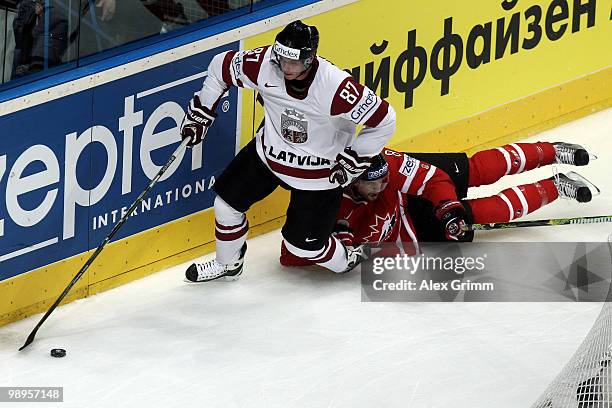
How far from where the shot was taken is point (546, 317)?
620 centimetres

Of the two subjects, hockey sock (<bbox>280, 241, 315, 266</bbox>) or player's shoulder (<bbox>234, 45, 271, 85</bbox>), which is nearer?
player's shoulder (<bbox>234, 45, 271, 85</bbox>)

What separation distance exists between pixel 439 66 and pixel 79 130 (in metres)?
2.15

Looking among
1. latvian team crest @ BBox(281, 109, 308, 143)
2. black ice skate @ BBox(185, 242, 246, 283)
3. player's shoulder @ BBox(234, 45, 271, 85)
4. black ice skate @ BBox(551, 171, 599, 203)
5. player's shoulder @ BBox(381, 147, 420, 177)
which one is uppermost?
player's shoulder @ BBox(234, 45, 271, 85)

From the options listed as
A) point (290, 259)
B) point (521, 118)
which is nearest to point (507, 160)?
point (521, 118)

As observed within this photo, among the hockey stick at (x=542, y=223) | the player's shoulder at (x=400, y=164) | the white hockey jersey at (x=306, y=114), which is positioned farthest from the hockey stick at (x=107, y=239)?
the hockey stick at (x=542, y=223)

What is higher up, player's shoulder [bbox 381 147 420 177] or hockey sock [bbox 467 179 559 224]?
player's shoulder [bbox 381 147 420 177]

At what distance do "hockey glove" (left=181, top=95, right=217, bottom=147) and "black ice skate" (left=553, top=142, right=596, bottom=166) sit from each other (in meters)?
1.72

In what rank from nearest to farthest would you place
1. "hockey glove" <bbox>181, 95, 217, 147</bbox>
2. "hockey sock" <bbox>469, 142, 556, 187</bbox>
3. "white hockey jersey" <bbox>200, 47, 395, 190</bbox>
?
"white hockey jersey" <bbox>200, 47, 395, 190</bbox> < "hockey glove" <bbox>181, 95, 217, 147</bbox> < "hockey sock" <bbox>469, 142, 556, 187</bbox>

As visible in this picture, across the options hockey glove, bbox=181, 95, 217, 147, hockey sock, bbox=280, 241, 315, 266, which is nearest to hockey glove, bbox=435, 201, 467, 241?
hockey sock, bbox=280, 241, 315, 266

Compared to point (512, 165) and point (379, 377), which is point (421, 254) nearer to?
point (512, 165)

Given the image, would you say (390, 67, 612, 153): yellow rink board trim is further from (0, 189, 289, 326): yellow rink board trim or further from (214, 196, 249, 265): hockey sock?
(214, 196, 249, 265): hockey sock

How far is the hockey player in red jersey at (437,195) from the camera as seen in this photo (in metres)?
6.51

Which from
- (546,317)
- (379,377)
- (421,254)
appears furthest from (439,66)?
(379,377)

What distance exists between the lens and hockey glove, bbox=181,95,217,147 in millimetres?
6305
